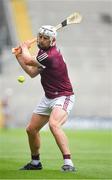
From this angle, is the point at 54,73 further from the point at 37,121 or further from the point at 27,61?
the point at 37,121

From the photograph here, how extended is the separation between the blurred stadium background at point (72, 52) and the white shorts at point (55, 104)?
59.8 ft

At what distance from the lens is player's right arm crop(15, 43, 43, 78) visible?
1000cm

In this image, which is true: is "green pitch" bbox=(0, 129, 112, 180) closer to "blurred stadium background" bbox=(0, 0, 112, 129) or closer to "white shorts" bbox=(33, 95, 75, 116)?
"white shorts" bbox=(33, 95, 75, 116)

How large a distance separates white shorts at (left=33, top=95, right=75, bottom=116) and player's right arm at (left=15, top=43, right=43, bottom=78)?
43 cm

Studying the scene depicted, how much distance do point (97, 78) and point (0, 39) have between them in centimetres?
467

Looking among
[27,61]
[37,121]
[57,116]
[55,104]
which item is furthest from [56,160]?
[27,61]

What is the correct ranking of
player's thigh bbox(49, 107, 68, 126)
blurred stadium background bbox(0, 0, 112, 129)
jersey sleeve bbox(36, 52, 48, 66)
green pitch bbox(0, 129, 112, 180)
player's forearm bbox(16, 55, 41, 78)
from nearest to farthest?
1. green pitch bbox(0, 129, 112, 180)
2. player's thigh bbox(49, 107, 68, 126)
3. jersey sleeve bbox(36, 52, 48, 66)
4. player's forearm bbox(16, 55, 41, 78)
5. blurred stadium background bbox(0, 0, 112, 129)

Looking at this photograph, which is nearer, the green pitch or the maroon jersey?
the green pitch

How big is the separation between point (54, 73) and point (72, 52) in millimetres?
22271

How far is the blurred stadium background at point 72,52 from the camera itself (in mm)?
30250

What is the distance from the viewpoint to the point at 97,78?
105 ft

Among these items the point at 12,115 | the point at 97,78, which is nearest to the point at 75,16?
the point at 12,115

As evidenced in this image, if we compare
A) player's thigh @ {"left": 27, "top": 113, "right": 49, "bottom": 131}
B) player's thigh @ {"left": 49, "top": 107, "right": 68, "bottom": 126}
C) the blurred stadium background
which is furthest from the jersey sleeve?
the blurred stadium background

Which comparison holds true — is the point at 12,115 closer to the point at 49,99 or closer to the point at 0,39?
the point at 0,39
